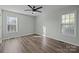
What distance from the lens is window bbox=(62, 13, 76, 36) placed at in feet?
11.5

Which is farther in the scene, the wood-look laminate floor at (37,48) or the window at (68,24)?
the window at (68,24)

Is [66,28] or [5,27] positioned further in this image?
[5,27]

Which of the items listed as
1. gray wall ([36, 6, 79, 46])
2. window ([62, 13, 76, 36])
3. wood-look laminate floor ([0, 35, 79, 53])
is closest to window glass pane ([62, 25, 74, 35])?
window ([62, 13, 76, 36])

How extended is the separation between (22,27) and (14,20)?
3.31 feet

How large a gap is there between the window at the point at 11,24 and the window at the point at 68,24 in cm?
331

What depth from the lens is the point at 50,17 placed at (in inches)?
208

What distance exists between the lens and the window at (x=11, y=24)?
4707 mm

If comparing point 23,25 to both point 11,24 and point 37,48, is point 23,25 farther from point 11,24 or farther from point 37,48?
point 37,48

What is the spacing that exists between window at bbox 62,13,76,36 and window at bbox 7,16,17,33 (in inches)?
130

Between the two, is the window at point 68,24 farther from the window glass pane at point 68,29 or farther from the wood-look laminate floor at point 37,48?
the wood-look laminate floor at point 37,48

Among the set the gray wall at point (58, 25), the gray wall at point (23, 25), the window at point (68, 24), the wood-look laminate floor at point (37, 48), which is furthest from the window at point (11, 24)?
the window at point (68, 24)

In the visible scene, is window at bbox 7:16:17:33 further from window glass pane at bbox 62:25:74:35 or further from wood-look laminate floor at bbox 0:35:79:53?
window glass pane at bbox 62:25:74:35
